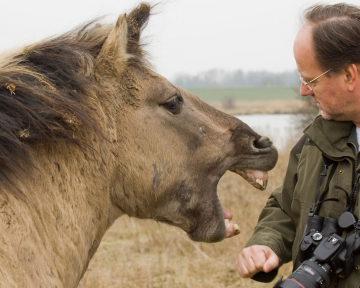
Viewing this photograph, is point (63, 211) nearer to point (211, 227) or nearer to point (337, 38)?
point (211, 227)

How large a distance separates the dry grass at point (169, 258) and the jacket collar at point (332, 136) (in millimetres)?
3064

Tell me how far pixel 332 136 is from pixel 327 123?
11 cm

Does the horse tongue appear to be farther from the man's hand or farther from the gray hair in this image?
the gray hair

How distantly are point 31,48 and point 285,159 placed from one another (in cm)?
805

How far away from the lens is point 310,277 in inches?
84.4

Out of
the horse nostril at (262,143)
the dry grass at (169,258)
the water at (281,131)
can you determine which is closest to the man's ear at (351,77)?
the horse nostril at (262,143)

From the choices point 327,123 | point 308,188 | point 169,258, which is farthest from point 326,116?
point 169,258

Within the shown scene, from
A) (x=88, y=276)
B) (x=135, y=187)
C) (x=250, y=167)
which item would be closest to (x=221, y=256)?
(x=88, y=276)

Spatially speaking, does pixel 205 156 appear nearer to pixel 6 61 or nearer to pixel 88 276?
pixel 6 61

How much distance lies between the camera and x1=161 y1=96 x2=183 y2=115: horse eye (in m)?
2.69

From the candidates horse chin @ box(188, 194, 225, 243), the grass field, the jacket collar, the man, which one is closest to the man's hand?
the man

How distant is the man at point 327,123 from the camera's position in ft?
7.95

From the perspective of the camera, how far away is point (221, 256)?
590 centimetres

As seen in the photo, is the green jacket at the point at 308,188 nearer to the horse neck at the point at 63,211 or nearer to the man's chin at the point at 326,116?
the man's chin at the point at 326,116
